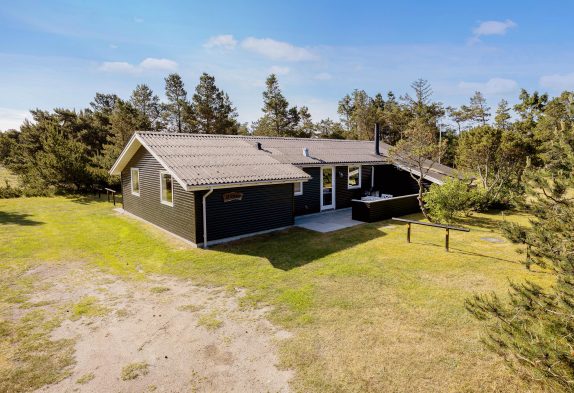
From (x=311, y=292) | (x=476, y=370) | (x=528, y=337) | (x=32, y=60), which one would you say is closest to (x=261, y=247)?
(x=311, y=292)

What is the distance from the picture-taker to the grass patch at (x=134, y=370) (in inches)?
170

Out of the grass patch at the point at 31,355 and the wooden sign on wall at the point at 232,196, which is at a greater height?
the wooden sign on wall at the point at 232,196

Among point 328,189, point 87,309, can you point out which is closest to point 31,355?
point 87,309

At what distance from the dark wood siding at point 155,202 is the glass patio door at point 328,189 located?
7.58 meters

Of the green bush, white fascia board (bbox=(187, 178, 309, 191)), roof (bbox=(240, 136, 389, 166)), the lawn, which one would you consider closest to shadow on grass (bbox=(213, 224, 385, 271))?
the lawn

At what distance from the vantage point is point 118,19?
12102 millimetres

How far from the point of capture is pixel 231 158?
12.6 m

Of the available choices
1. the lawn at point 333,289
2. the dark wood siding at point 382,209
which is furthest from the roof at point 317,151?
the lawn at point 333,289

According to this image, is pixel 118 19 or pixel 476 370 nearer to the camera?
pixel 476 370

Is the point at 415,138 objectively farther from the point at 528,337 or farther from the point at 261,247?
the point at 528,337

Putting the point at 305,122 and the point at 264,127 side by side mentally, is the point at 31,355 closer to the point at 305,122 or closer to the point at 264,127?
the point at 264,127

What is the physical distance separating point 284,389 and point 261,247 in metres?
6.22

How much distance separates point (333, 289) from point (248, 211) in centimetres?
528

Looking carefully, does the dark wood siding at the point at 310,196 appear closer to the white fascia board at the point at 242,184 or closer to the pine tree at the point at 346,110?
the white fascia board at the point at 242,184
